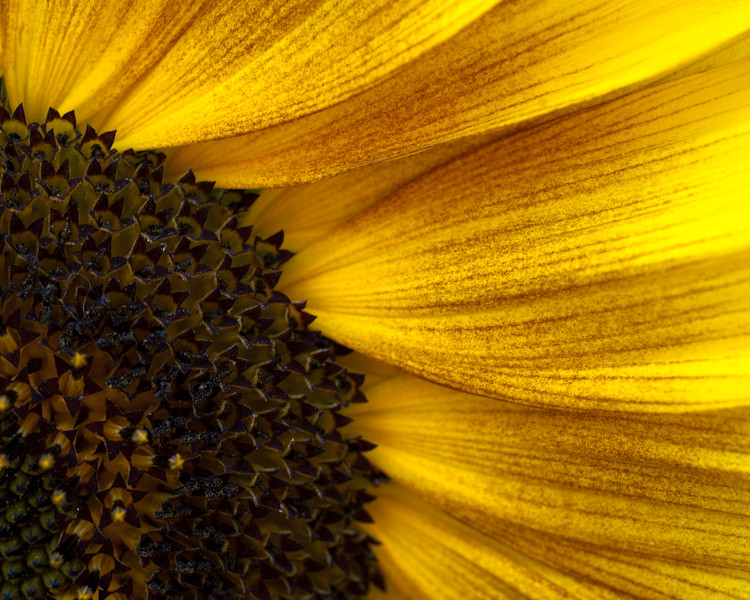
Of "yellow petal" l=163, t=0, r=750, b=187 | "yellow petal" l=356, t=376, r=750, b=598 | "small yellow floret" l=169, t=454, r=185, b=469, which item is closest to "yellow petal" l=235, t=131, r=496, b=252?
"yellow petal" l=163, t=0, r=750, b=187

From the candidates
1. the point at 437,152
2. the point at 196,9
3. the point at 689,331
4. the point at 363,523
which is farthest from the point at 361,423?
the point at 196,9

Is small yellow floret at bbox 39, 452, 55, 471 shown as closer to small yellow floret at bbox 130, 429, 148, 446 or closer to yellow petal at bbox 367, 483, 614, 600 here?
small yellow floret at bbox 130, 429, 148, 446

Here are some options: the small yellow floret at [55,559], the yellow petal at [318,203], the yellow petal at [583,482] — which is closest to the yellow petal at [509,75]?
the yellow petal at [318,203]

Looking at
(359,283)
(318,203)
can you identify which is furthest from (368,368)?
(318,203)

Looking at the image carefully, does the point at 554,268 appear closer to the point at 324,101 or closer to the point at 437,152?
the point at 437,152

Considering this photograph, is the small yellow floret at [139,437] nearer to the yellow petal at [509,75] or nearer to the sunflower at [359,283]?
the sunflower at [359,283]

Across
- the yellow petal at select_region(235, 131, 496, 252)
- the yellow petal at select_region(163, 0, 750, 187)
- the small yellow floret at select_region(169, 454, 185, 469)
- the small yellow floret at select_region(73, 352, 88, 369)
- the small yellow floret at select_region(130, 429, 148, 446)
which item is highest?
the yellow petal at select_region(163, 0, 750, 187)

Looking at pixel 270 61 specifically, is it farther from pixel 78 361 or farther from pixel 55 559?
pixel 55 559
